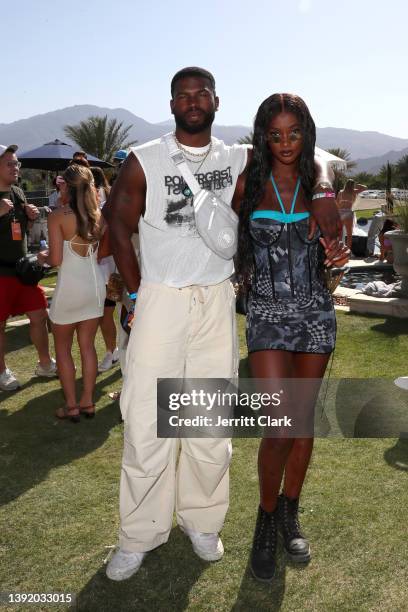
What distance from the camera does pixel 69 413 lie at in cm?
495

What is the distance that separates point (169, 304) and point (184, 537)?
1323mm

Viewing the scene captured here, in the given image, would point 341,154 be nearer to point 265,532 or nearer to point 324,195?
point 324,195

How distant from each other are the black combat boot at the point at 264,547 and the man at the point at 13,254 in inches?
130

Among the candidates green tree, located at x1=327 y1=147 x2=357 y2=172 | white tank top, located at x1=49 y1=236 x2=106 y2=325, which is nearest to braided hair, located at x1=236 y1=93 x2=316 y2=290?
white tank top, located at x1=49 y1=236 x2=106 y2=325

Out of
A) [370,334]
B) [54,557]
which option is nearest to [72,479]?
[54,557]

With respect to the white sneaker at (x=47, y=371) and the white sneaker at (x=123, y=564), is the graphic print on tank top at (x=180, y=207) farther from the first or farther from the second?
the white sneaker at (x=47, y=371)

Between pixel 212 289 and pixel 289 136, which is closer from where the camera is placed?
pixel 289 136

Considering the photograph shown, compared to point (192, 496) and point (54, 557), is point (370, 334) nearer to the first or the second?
point (192, 496)

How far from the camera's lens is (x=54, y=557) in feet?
10.1

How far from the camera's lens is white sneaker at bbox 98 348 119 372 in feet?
20.4

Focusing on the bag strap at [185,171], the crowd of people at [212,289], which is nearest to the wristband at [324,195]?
the crowd of people at [212,289]

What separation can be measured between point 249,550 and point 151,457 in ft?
2.47

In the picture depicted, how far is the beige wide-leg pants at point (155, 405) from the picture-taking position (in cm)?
285

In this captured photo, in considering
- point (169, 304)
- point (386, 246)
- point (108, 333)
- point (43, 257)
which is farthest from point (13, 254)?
point (386, 246)
